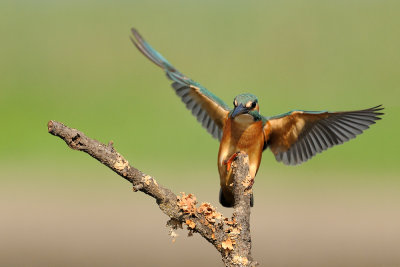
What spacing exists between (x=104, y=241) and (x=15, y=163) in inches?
148

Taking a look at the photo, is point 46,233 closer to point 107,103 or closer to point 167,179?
point 167,179

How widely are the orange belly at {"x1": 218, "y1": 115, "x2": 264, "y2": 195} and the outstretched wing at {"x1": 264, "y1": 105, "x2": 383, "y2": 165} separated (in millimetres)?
155

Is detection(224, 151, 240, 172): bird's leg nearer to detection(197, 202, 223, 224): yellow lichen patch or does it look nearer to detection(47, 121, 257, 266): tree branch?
detection(47, 121, 257, 266): tree branch

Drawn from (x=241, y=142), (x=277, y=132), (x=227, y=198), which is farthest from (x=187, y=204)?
(x=277, y=132)

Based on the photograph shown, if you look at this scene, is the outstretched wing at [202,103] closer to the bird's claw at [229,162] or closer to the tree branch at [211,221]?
the bird's claw at [229,162]

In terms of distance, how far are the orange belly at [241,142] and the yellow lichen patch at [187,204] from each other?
1497 millimetres

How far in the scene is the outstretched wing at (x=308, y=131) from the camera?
499 centimetres

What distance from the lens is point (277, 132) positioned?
206 inches

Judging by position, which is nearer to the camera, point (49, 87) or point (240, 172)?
point (240, 172)

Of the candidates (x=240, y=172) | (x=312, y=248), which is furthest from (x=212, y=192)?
(x=240, y=172)

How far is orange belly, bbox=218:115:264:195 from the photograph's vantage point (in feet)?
16.3

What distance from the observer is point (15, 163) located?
39.1ft

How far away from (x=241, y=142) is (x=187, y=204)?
5.28ft

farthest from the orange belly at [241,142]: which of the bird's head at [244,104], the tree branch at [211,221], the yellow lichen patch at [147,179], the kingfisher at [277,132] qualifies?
the yellow lichen patch at [147,179]
